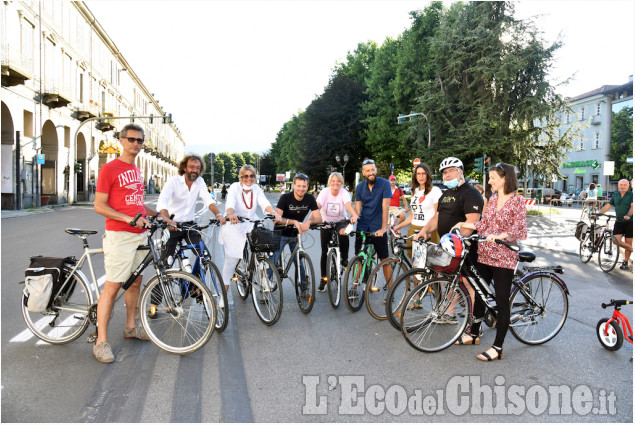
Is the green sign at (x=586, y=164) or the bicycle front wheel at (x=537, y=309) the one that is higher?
the green sign at (x=586, y=164)

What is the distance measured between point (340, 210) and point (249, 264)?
5.10 ft

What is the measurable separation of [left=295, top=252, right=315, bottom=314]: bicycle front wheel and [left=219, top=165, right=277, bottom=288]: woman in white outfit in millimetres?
759

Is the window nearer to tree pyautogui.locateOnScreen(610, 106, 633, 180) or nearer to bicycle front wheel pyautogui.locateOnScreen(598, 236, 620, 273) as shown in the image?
tree pyautogui.locateOnScreen(610, 106, 633, 180)

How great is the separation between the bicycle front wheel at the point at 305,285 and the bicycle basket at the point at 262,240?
41 cm

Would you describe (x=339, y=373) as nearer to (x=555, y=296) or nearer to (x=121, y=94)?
(x=555, y=296)

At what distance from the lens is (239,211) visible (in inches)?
245

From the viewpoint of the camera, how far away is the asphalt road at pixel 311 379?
3199mm

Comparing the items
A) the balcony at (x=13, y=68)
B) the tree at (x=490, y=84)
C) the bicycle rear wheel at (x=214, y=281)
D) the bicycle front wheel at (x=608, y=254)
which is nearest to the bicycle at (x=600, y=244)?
the bicycle front wheel at (x=608, y=254)

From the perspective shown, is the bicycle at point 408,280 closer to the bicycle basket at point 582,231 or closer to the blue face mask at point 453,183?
the blue face mask at point 453,183

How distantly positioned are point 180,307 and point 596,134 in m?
65.6

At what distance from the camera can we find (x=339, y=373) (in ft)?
12.7

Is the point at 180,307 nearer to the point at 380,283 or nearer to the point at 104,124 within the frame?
the point at 380,283

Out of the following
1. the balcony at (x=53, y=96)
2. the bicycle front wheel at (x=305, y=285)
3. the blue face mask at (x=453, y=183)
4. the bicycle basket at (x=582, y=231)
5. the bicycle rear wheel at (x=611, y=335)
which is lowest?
the bicycle rear wheel at (x=611, y=335)

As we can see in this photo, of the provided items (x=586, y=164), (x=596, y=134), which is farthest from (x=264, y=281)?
(x=596, y=134)
